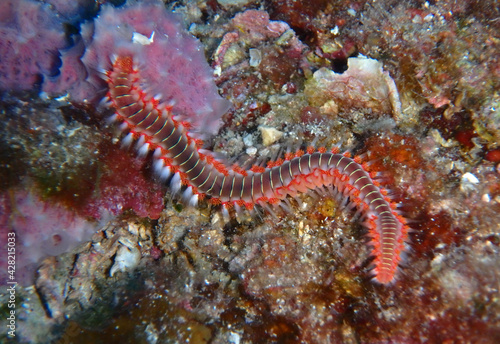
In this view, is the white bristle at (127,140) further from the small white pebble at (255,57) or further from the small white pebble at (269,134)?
the small white pebble at (255,57)

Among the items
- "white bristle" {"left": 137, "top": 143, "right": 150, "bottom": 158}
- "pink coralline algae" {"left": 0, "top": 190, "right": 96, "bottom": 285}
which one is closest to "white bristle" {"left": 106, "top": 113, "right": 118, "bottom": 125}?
"white bristle" {"left": 137, "top": 143, "right": 150, "bottom": 158}

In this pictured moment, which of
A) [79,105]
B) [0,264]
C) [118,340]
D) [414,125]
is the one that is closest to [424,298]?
[414,125]

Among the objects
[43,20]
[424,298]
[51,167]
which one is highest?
[424,298]

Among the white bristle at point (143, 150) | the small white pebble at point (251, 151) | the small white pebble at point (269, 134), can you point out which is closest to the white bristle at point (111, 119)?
the white bristle at point (143, 150)

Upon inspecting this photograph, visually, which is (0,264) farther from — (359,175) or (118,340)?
(359,175)

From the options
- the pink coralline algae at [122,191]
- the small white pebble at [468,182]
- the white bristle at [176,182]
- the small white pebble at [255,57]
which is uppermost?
the small white pebble at [468,182]

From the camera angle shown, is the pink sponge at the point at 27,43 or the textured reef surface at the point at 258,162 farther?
the pink sponge at the point at 27,43

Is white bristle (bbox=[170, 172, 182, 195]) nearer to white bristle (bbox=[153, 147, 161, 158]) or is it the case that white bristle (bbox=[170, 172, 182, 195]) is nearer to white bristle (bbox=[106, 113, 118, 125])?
white bristle (bbox=[153, 147, 161, 158])
